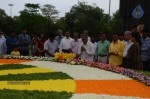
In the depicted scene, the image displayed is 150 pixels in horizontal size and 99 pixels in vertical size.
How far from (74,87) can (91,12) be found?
66.9 m

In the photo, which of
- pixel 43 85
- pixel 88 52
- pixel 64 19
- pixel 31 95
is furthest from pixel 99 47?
pixel 64 19

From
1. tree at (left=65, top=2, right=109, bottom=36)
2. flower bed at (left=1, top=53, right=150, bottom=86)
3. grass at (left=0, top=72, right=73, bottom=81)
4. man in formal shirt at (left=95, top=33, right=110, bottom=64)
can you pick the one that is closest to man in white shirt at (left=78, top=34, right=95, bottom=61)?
man in formal shirt at (left=95, top=33, right=110, bottom=64)

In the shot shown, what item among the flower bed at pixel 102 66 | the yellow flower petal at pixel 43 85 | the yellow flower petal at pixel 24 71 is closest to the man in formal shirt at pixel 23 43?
the flower bed at pixel 102 66

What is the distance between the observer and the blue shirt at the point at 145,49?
1226 cm

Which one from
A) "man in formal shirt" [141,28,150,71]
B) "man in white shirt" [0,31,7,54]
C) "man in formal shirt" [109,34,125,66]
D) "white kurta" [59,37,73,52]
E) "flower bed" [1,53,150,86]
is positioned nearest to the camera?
"flower bed" [1,53,150,86]

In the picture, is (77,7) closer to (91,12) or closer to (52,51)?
(91,12)

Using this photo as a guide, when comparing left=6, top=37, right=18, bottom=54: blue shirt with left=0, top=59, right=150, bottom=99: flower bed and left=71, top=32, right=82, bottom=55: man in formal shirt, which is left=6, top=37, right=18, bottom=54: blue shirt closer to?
left=71, top=32, right=82, bottom=55: man in formal shirt

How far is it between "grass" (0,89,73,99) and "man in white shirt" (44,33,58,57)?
26.3 feet

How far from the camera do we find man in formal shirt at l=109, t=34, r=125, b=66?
13281 millimetres

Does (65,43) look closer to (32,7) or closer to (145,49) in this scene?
(145,49)

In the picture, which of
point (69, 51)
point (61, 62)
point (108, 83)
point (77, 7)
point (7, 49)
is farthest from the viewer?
point (77, 7)

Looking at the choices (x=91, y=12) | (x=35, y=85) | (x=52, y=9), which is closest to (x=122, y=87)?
(x=35, y=85)

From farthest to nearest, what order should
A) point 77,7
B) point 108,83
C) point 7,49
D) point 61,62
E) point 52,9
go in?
point 52,9 < point 77,7 < point 7,49 < point 61,62 < point 108,83

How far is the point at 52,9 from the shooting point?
103 m
